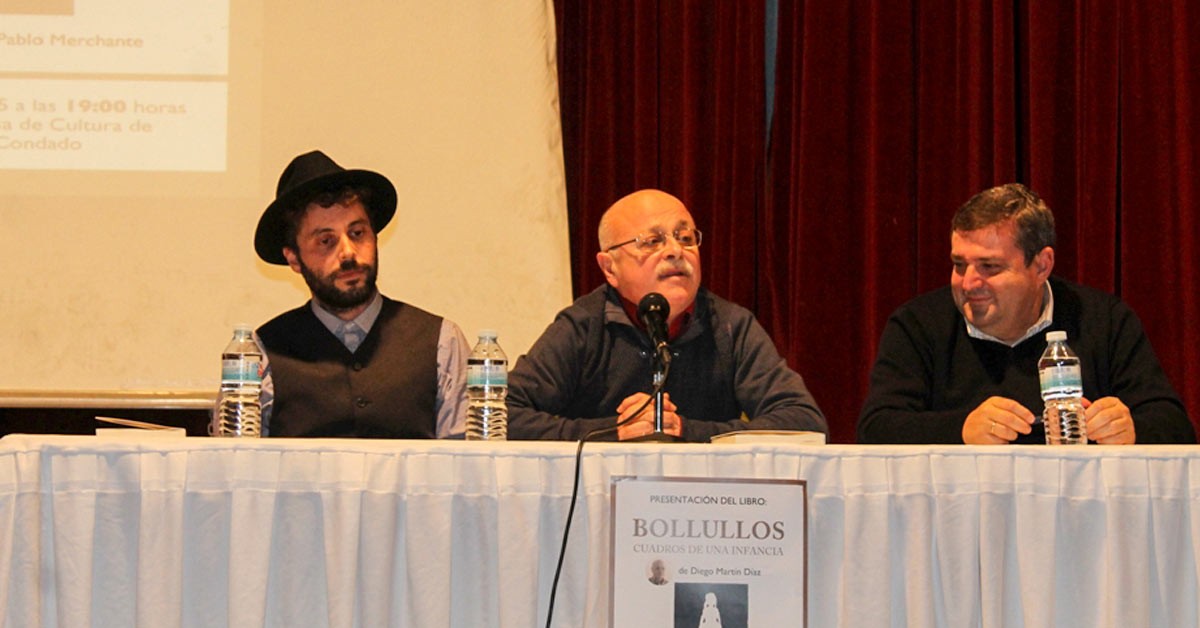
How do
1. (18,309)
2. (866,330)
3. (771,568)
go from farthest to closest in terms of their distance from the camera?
(866,330) < (18,309) < (771,568)

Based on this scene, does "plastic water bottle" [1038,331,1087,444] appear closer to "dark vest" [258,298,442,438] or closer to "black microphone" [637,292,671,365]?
"black microphone" [637,292,671,365]

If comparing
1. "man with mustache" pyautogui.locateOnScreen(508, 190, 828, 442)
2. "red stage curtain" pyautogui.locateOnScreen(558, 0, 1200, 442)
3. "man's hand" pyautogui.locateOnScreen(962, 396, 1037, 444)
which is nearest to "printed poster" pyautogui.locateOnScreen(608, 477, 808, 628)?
"man's hand" pyautogui.locateOnScreen(962, 396, 1037, 444)

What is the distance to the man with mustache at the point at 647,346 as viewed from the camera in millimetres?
3076

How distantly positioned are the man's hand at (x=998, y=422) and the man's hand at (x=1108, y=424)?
106 millimetres

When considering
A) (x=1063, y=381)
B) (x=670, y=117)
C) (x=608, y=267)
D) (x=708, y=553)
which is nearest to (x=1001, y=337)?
(x=1063, y=381)

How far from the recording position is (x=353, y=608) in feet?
Answer: 6.31

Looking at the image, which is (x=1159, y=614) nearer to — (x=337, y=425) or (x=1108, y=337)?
(x=1108, y=337)

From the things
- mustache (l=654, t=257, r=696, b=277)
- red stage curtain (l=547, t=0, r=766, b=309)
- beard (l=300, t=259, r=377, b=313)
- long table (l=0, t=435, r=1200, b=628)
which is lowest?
long table (l=0, t=435, r=1200, b=628)

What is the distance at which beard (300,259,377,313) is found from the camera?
10.2ft

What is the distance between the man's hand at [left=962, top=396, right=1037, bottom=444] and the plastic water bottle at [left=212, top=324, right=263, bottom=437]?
1433mm

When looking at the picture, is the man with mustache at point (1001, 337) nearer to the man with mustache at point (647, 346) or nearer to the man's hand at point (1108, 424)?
the man with mustache at point (647, 346)

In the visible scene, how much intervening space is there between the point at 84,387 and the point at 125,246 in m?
0.44


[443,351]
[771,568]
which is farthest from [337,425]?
[771,568]

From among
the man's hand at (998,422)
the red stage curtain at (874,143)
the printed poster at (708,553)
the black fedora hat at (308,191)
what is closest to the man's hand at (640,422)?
the man's hand at (998,422)
